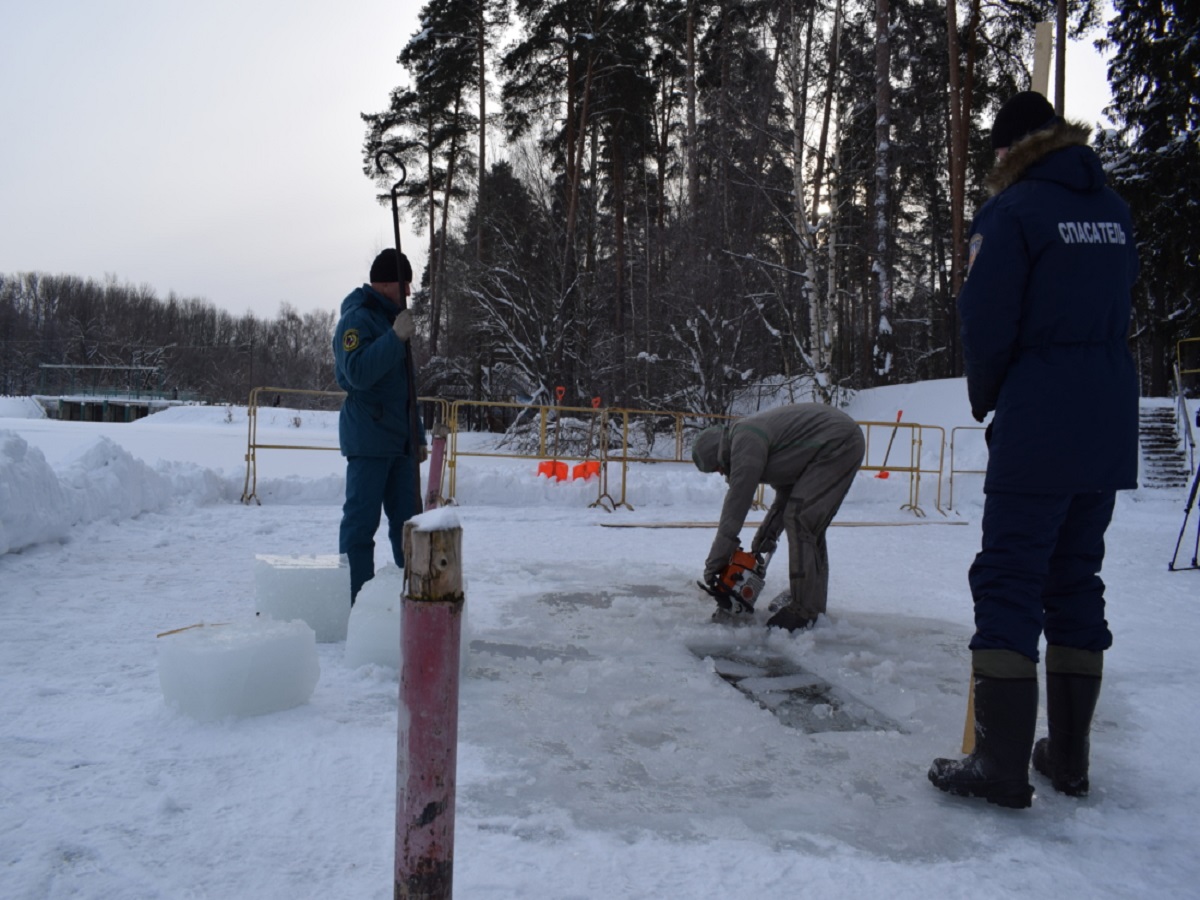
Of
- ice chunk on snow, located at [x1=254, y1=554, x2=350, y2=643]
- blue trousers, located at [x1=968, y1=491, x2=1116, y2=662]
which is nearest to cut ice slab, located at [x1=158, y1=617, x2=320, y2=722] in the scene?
ice chunk on snow, located at [x1=254, y1=554, x2=350, y2=643]

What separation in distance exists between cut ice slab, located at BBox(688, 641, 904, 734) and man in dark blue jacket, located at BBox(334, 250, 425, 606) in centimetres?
162

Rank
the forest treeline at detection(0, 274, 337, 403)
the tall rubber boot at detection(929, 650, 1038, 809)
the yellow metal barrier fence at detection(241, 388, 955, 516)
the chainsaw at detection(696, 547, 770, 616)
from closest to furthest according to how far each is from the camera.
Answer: the tall rubber boot at detection(929, 650, 1038, 809) → the chainsaw at detection(696, 547, 770, 616) → the yellow metal barrier fence at detection(241, 388, 955, 516) → the forest treeline at detection(0, 274, 337, 403)

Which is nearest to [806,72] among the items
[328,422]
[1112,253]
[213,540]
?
[213,540]

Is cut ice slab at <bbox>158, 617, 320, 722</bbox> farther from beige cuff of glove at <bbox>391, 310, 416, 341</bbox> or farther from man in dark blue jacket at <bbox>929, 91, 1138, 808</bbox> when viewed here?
man in dark blue jacket at <bbox>929, 91, 1138, 808</bbox>

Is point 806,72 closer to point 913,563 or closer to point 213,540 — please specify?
point 913,563

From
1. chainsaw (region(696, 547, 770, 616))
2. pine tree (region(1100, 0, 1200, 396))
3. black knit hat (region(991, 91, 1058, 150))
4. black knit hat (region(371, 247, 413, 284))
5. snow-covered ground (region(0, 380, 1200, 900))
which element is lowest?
snow-covered ground (region(0, 380, 1200, 900))

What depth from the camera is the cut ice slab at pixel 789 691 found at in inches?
119

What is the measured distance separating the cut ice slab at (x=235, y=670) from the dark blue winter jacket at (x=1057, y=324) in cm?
229

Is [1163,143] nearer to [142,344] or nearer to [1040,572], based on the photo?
[1040,572]

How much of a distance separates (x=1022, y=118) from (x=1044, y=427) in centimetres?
92

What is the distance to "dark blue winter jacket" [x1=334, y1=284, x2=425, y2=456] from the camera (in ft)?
12.7

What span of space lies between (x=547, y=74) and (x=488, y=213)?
11.5 feet

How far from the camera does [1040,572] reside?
235 cm

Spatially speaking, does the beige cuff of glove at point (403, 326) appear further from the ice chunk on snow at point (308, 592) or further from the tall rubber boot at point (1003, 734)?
the tall rubber boot at point (1003, 734)
